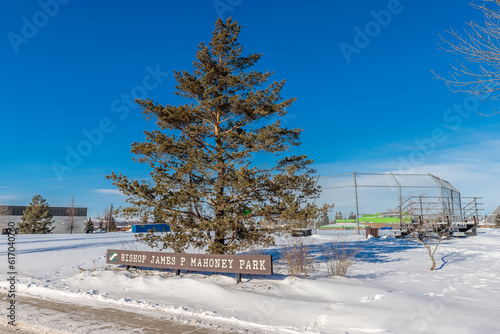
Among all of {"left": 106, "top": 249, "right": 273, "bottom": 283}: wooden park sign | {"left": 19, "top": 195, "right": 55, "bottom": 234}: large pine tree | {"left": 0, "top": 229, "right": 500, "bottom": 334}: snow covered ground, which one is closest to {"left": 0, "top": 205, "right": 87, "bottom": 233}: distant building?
{"left": 19, "top": 195, "right": 55, "bottom": 234}: large pine tree

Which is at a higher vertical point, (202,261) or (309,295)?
(202,261)

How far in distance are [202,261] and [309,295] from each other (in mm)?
3339

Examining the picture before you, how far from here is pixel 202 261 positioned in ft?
31.5

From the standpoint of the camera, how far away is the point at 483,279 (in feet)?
32.2

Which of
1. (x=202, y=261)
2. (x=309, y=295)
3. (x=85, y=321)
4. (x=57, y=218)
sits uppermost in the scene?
(x=57, y=218)

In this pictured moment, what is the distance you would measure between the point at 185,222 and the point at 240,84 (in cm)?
521

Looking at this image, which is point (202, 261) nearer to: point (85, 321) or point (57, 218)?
point (85, 321)

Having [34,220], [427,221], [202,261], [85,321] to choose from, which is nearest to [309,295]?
[202,261]

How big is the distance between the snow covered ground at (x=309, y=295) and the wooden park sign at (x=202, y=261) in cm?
39

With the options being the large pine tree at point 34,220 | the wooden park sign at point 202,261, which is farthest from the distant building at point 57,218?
the wooden park sign at point 202,261

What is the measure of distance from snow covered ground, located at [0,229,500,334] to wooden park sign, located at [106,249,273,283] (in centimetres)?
39

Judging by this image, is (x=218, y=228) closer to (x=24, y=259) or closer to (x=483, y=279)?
(x=483, y=279)

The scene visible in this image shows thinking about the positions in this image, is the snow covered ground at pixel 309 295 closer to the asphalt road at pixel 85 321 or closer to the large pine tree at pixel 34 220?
the asphalt road at pixel 85 321

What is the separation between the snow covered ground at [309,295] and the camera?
5629mm
